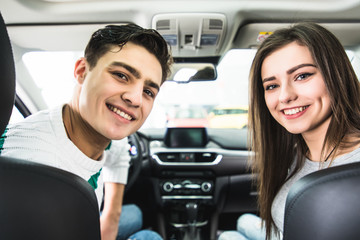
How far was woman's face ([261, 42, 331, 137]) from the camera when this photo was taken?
1160mm

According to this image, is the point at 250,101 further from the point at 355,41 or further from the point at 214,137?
the point at 214,137

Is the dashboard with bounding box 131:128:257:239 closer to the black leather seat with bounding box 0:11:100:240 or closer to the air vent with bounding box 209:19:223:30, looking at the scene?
the air vent with bounding box 209:19:223:30

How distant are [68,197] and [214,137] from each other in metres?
2.60

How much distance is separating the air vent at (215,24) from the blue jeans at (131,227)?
1598 mm

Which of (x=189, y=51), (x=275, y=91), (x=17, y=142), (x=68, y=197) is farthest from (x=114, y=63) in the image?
(x=189, y=51)

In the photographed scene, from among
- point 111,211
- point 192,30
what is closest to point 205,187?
point 111,211

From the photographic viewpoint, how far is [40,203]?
60 cm

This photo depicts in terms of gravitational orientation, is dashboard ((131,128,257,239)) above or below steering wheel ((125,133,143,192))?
below

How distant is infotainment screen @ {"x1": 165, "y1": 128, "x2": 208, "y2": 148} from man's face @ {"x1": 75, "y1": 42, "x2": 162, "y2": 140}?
1703mm

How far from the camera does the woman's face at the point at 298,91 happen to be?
3.81 ft

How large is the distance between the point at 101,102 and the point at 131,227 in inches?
56.3

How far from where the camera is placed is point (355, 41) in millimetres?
2189

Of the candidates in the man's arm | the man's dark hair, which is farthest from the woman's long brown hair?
the man's arm

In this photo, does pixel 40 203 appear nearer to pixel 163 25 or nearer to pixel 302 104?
pixel 302 104
